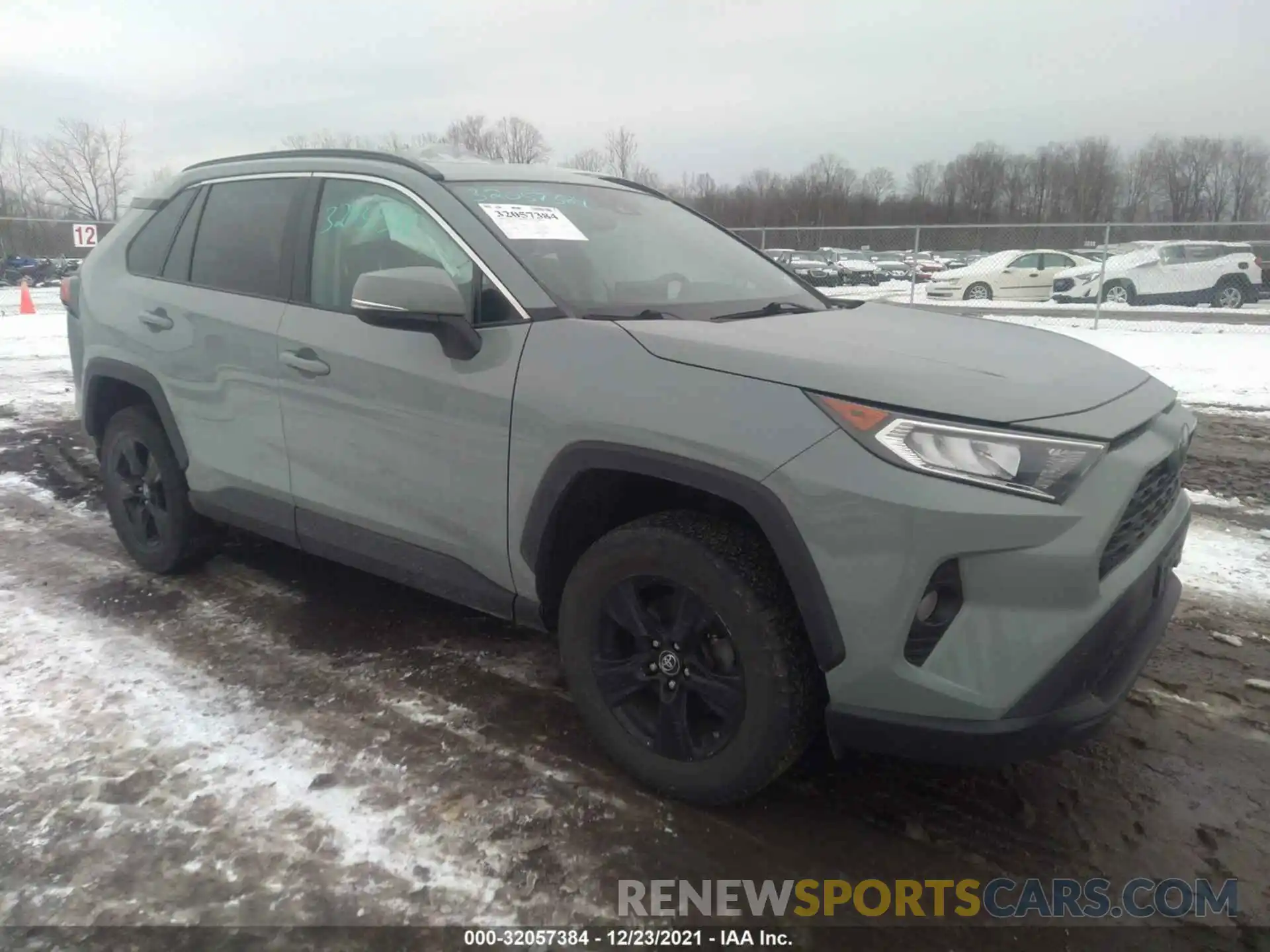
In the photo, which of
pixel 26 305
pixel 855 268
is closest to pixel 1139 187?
pixel 855 268

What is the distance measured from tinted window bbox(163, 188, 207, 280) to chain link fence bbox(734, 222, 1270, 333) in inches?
609

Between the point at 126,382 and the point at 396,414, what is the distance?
77.3 inches

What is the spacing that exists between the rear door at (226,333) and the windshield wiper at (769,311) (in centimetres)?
169

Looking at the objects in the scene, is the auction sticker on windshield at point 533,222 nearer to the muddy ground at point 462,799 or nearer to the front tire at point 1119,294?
the muddy ground at point 462,799

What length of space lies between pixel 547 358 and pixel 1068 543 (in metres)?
1.44

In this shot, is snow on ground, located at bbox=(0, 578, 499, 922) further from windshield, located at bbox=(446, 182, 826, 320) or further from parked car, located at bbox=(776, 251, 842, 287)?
parked car, located at bbox=(776, 251, 842, 287)

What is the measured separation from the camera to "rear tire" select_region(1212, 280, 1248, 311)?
20.4m

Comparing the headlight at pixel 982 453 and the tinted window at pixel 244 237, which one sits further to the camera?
the tinted window at pixel 244 237

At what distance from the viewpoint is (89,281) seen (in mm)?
4246

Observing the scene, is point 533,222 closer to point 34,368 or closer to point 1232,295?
point 34,368

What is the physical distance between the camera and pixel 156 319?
3.84 m

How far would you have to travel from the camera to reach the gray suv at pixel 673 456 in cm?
202

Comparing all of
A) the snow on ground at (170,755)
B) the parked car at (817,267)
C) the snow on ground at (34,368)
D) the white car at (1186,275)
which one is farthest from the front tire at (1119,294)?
the snow on ground at (170,755)

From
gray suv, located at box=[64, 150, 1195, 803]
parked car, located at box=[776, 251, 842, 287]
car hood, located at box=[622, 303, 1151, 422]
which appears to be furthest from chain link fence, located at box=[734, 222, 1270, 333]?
gray suv, located at box=[64, 150, 1195, 803]
